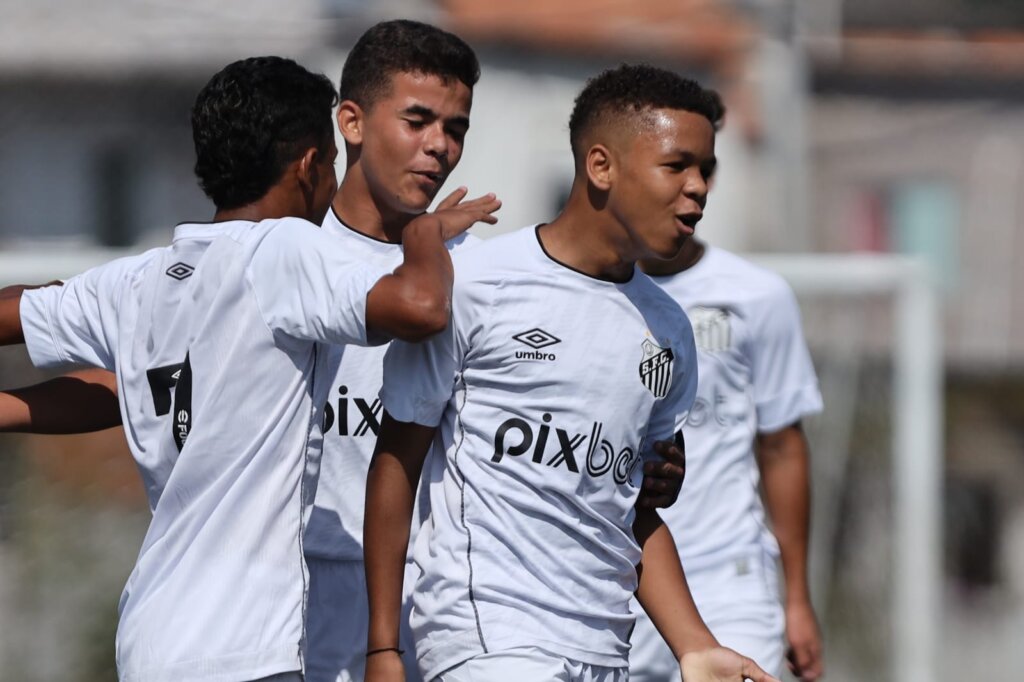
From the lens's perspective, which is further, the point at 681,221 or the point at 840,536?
the point at 840,536

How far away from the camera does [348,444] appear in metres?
3.46

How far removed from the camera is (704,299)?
447 cm

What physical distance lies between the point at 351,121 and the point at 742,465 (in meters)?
1.49

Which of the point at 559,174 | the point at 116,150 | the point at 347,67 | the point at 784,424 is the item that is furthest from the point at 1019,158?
the point at 347,67

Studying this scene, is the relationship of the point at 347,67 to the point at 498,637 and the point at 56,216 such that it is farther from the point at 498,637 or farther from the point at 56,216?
the point at 56,216

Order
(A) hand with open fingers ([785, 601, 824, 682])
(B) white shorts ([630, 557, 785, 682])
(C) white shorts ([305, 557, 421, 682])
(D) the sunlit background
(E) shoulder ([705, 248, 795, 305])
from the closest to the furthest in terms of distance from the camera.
Result: (C) white shorts ([305, 557, 421, 682]), (B) white shorts ([630, 557, 785, 682]), (E) shoulder ([705, 248, 795, 305]), (A) hand with open fingers ([785, 601, 824, 682]), (D) the sunlit background

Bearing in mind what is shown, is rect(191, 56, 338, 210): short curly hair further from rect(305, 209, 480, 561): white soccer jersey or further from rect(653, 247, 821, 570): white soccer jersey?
rect(653, 247, 821, 570): white soccer jersey

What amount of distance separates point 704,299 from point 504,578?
5.40 ft

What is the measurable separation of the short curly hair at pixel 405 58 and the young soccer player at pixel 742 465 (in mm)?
1158

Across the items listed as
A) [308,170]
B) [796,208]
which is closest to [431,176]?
[308,170]

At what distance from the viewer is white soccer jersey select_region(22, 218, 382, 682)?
284cm

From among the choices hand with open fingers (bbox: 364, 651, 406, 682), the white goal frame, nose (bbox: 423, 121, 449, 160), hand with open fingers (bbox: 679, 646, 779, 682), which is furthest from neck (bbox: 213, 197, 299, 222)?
the white goal frame

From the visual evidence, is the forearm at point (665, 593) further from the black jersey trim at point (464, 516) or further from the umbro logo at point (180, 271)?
the umbro logo at point (180, 271)

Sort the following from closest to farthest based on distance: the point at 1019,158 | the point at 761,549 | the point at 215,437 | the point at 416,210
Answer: the point at 215,437
the point at 416,210
the point at 761,549
the point at 1019,158
